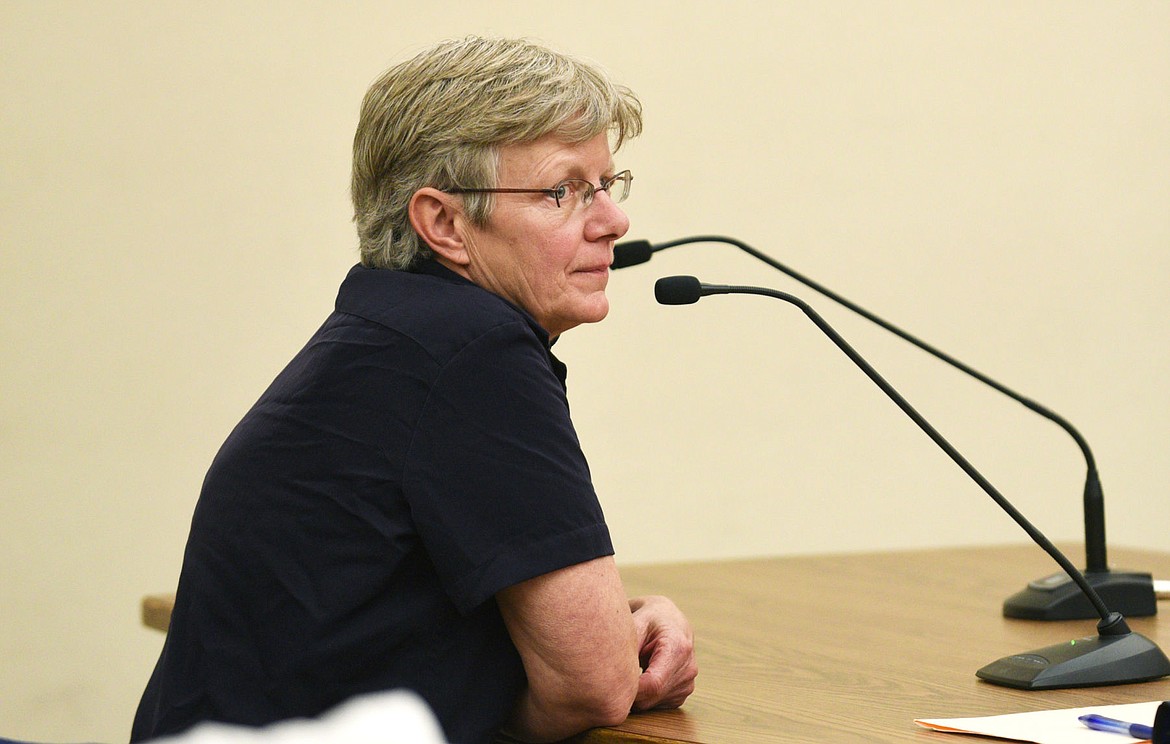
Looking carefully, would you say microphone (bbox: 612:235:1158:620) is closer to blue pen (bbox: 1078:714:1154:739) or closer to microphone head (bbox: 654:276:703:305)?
microphone head (bbox: 654:276:703:305)

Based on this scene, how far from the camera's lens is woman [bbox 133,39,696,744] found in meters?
1.19

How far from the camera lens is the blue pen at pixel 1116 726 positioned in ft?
3.68

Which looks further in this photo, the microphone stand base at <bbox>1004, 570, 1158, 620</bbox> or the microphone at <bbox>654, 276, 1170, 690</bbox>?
the microphone stand base at <bbox>1004, 570, 1158, 620</bbox>

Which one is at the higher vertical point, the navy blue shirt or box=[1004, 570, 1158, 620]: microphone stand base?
the navy blue shirt

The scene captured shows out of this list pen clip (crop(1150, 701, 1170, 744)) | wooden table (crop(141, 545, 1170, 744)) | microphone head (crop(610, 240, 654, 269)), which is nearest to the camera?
pen clip (crop(1150, 701, 1170, 744))

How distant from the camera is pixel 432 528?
3.92 feet

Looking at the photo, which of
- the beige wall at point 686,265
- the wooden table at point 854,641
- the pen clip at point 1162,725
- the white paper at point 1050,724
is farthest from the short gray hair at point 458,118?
the beige wall at point 686,265

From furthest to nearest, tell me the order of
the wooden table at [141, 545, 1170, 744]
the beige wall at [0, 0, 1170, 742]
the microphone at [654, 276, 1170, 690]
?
the beige wall at [0, 0, 1170, 742] < the microphone at [654, 276, 1170, 690] < the wooden table at [141, 545, 1170, 744]

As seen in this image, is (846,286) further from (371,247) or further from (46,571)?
(371,247)

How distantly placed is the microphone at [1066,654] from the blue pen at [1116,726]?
18 cm

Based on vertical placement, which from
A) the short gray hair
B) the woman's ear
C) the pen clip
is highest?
the short gray hair

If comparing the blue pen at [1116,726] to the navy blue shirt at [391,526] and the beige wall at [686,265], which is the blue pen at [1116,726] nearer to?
the navy blue shirt at [391,526]

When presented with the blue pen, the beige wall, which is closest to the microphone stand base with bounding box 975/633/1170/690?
the blue pen

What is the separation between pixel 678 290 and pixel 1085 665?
59 centimetres
